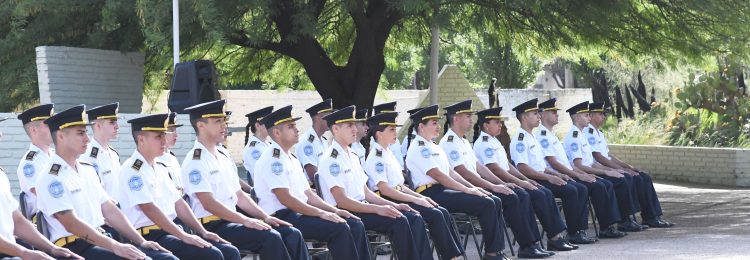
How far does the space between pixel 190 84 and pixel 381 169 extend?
4625 millimetres

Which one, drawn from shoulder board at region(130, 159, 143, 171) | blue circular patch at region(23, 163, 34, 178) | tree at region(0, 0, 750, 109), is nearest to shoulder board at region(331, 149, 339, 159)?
shoulder board at region(130, 159, 143, 171)

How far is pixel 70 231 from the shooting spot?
7410 mm

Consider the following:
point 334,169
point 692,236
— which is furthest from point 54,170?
point 692,236

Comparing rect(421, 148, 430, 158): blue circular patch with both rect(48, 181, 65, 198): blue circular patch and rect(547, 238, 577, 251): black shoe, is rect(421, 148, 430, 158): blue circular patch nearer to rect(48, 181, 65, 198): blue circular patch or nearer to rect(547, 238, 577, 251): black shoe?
rect(547, 238, 577, 251): black shoe

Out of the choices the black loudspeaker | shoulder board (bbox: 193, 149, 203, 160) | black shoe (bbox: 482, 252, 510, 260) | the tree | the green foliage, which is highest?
the tree

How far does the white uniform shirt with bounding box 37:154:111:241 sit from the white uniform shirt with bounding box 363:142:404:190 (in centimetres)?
307

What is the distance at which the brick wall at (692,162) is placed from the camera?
69.9ft

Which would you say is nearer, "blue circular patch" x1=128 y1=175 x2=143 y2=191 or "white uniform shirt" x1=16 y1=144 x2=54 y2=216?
"blue circular patch" x1=128 y1=175 x2=143 y2=191

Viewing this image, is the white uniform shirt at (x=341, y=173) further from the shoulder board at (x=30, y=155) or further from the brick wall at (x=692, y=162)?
the brick wall at (x=692, y=162)

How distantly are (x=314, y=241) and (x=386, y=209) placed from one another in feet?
2.33

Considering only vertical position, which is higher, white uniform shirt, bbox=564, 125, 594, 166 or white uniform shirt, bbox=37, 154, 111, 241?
white uniform shirt, bbox=37, 154, 111, 241

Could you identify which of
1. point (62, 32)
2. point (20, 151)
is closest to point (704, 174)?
point (62, 32)

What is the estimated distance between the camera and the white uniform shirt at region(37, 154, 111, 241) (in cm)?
737

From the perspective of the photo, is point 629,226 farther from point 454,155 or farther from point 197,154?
point 197,154
